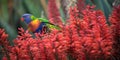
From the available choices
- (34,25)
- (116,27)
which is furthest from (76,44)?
(34,25)

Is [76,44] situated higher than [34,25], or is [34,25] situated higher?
[76,44]

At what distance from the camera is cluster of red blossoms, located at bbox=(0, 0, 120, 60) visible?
77 centimetres

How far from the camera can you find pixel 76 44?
0.77m

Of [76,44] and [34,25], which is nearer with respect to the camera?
[76,44]

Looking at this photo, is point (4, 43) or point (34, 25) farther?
point (34, 25)

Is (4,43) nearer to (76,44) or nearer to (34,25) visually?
(76,44)

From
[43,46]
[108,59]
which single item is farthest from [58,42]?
[108,59]

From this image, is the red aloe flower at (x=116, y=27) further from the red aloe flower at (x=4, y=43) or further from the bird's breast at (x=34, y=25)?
the bird's breast at (x=34, y=25)

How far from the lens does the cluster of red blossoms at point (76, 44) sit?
773 millimetres

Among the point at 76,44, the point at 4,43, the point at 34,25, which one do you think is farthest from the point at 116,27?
the point at 34,25

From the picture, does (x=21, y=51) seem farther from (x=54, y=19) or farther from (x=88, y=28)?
(x=54, y=19)

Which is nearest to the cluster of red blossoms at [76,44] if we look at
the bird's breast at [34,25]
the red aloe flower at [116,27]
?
the red aloe flower at [116,27]

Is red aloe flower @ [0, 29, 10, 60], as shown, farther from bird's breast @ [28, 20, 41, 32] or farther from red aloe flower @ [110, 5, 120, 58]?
bird's breast @ [28, 20, 41, 32]

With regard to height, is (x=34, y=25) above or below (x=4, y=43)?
below
